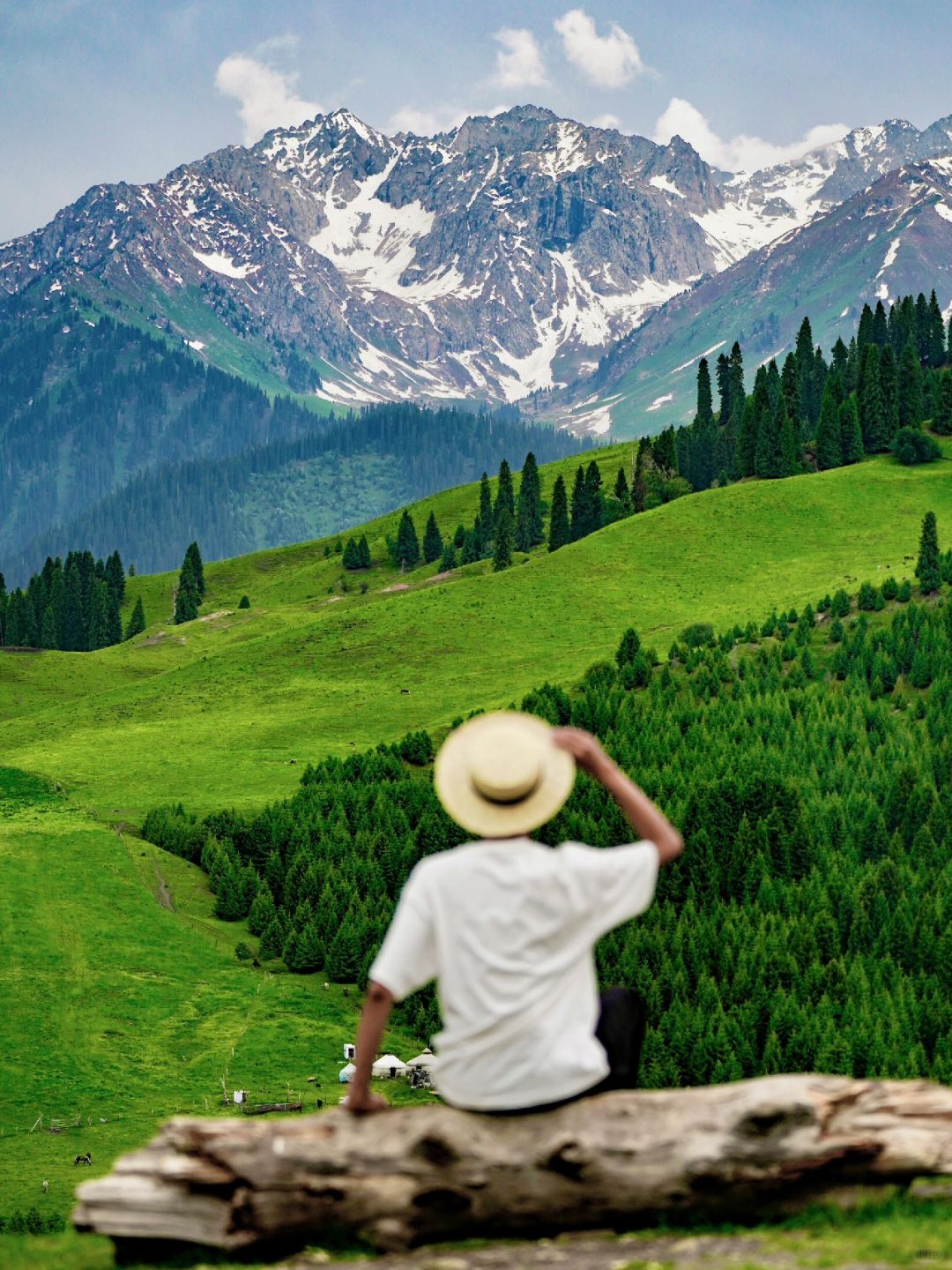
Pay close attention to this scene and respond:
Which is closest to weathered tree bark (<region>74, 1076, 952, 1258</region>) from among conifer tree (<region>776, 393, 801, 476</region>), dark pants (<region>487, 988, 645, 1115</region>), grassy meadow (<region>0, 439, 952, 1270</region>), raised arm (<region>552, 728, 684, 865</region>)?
dark pants (<region>487, 988, 645, 1115</region>)

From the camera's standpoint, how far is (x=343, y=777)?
362 ft

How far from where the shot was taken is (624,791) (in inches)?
562

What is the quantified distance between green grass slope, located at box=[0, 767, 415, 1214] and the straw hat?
3751 centimetres

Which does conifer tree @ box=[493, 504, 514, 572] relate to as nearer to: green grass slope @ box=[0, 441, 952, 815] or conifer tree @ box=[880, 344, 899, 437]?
green grass slope @ box=[0, 441, 952, 815]

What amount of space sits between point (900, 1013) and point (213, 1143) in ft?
212

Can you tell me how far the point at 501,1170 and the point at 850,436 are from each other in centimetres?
18666

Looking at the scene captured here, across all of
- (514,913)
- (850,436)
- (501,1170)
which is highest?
(850,436)

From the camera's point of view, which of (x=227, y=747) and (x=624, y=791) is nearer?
(x=624, y=791)

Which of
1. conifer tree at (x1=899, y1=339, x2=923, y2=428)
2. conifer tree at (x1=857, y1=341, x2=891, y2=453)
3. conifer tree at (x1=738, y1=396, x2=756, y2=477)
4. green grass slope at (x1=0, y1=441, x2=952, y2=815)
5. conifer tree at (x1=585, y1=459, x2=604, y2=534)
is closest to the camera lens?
green grass slope at (x1=0, y1=441, x2=952, y2=815)

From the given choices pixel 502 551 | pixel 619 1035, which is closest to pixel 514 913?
pixel 619 1035

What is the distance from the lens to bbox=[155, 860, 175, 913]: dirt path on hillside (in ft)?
296

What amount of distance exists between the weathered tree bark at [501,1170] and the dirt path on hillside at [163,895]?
3016 inches

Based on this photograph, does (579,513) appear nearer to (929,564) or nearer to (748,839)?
(929,564)

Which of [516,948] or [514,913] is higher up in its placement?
[514,913]
